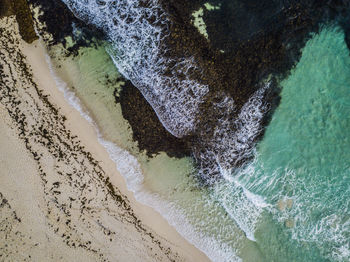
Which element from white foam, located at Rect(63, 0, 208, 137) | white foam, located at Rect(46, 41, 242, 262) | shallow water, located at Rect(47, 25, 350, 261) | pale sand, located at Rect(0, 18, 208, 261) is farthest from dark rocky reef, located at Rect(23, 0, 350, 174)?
pale sand, located at Rect(0, 18, 208, 261)

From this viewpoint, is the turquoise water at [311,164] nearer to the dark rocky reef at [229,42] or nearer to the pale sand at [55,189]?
the dark rocky reef at [229,42]

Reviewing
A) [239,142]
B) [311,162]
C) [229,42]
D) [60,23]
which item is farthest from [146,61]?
[311,162]

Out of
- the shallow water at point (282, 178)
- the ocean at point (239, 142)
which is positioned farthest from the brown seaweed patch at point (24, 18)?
the shallow water at point (282, 178)

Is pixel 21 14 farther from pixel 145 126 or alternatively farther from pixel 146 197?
pixel 146 197

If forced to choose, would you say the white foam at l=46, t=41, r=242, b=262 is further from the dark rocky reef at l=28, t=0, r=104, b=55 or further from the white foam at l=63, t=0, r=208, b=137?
the white foam at l=63, t=0, r=208, b=137

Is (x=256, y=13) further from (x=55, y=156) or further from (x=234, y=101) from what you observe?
(x=55, y=156)

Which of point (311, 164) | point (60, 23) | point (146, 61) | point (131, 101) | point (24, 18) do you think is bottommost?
point (311, 164)

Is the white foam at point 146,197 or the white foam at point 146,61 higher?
the white foam at point 146,61
